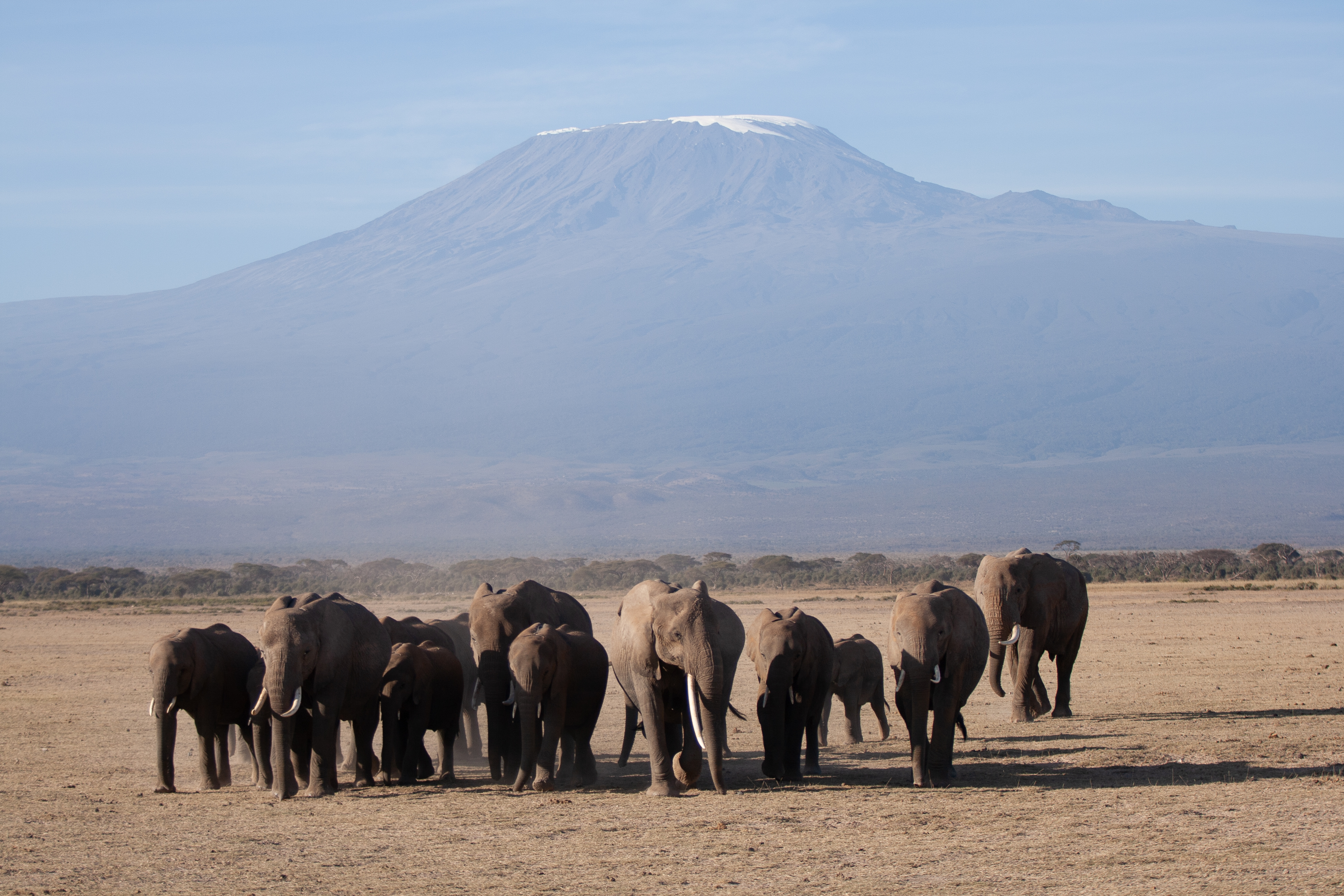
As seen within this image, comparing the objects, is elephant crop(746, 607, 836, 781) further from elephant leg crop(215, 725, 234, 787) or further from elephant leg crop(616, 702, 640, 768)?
elephant leg crop(215, 725, 234, 787)

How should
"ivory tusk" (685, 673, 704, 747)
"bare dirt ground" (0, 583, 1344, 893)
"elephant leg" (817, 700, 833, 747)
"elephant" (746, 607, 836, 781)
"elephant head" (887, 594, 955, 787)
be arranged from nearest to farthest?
"bare dirt ground" (0, 583, 1344, 893)
"ivory tusk" (685, 673, 704, 747)
"elephant head" (887, 594, 955, 787)
"elephant" (746, 607, 836, 781)
"elephant leg" (817, 700, 833, 747)

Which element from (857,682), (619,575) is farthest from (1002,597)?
(619,575)

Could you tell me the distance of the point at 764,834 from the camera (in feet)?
40.4

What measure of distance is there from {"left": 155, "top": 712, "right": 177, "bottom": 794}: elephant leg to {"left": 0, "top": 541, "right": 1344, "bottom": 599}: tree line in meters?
37.4

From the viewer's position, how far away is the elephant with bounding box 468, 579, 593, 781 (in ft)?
51.8

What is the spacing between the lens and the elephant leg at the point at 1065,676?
20.1 meters

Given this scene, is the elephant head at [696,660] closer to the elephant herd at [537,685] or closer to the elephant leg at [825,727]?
the elephant herd at [537,685]

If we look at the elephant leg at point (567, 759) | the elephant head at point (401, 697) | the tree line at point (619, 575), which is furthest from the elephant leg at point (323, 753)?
the tree line at point (619, 575)

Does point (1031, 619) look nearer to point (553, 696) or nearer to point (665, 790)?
point (665, 790)

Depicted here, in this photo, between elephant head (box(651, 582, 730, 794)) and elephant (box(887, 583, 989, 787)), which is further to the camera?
elephant (box(887, 583, 989, 787))

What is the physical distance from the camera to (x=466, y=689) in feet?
63.3

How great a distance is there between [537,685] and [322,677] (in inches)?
86.5

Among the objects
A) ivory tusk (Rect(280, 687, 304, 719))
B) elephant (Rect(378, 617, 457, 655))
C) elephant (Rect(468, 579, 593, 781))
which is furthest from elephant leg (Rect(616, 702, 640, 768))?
ivory tusk (Rect(280, 687, 304, 719))

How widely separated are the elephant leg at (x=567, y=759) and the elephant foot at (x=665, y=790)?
1320 mm
